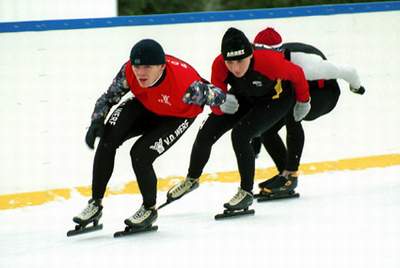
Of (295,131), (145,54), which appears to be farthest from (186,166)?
(145,54)

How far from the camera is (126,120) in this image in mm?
5824

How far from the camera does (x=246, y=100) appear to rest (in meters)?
6.48

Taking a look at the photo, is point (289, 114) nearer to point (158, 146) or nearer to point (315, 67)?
point (315, 67)

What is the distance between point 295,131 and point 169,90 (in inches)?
55.6

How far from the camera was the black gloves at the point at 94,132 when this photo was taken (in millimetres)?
5621

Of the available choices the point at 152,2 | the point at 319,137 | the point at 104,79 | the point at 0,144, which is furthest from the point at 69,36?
the point at 152,2

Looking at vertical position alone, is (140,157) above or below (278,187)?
above

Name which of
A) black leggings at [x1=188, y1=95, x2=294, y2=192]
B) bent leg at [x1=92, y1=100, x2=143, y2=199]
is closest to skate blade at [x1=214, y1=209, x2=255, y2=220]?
black leggings at [x1=188, y1=95, x2=294, y2=192]

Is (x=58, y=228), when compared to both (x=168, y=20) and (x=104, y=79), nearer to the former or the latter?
(x=104, y=79)

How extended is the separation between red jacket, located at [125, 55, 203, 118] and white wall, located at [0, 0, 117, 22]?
183 centimetres

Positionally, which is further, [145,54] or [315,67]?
[315,67]

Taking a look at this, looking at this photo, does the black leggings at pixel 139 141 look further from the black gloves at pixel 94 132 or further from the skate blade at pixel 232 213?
the skate blade at pixel 232 213

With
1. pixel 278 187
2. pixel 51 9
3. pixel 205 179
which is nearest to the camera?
pixel 278 187

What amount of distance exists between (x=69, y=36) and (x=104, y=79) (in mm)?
423
